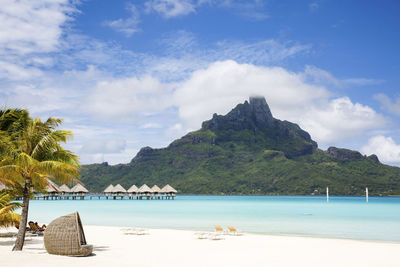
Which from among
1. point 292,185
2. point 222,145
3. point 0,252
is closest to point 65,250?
point 0,252

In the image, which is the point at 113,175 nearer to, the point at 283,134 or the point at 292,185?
the point at 292,185

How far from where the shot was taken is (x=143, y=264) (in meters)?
9.18

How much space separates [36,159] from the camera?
10.9 metres

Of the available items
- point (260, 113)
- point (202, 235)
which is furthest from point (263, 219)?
point (260, 113)

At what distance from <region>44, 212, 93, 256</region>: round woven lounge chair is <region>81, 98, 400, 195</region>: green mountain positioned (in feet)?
358

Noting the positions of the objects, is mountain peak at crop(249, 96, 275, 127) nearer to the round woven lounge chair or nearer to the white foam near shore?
the white foam near shore

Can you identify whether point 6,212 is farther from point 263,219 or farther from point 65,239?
point 263,219

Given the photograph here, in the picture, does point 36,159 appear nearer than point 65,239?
No

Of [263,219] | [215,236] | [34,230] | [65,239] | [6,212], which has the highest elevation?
[6,212]

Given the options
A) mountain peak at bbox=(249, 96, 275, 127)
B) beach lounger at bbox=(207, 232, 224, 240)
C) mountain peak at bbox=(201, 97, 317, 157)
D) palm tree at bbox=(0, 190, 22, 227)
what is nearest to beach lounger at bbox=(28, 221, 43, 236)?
palm tree at bbox=(0, 190, 22, 227)

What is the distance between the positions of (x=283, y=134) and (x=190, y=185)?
61033 millimetres

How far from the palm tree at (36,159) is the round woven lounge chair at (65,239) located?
120 centimetres

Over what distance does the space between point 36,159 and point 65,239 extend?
255 cm

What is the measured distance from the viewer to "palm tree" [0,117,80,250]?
10406 millimetres
